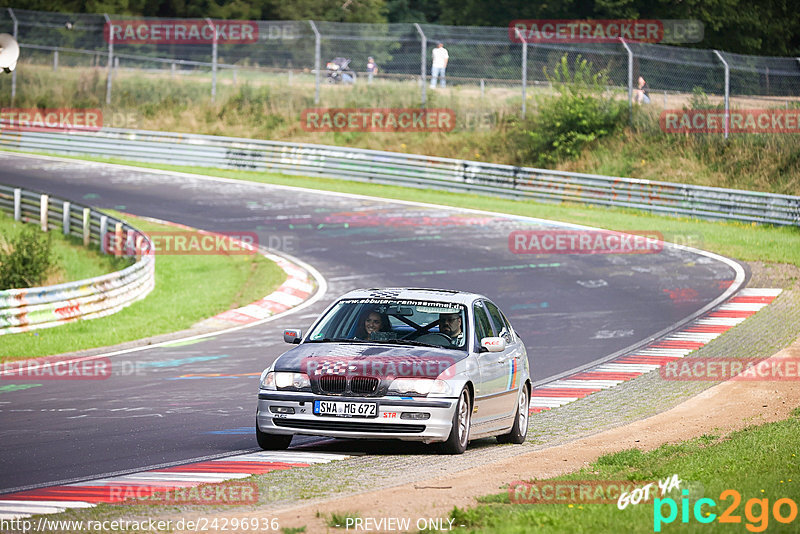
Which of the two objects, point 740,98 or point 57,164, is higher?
point 740,98

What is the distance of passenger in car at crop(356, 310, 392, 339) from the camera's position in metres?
10.7

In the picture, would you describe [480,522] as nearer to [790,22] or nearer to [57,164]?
[57,164]

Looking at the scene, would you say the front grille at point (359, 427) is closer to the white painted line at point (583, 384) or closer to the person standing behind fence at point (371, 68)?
the white painted line at point (583, 384)

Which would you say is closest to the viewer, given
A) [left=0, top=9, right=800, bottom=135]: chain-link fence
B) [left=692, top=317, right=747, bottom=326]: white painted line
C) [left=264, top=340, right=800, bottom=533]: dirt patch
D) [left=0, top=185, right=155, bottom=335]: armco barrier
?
[left=264, top=340, right=800, bottom=533]: dirt patch

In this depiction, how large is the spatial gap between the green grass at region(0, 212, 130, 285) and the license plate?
50.1 feet

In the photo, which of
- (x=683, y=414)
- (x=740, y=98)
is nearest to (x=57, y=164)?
(x=740, y=98)

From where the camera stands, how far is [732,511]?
269 inches

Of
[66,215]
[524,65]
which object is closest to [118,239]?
[66,215]

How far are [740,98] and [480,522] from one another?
98.9 ft

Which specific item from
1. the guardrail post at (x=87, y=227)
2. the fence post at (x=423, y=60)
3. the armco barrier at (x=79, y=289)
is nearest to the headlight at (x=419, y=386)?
the armco barrier at (x=79, y=289)

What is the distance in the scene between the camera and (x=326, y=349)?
33.5ft

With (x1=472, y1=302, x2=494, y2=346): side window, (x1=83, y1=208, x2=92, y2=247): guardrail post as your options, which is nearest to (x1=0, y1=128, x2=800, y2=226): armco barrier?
(x1=83, y1=208, x2=92, y2=247): guardrail post

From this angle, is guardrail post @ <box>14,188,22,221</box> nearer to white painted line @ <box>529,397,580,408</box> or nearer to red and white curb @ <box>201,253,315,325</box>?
red and white curb @ <box>201,253,315,325</box>

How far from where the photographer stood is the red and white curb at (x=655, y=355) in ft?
47.8
